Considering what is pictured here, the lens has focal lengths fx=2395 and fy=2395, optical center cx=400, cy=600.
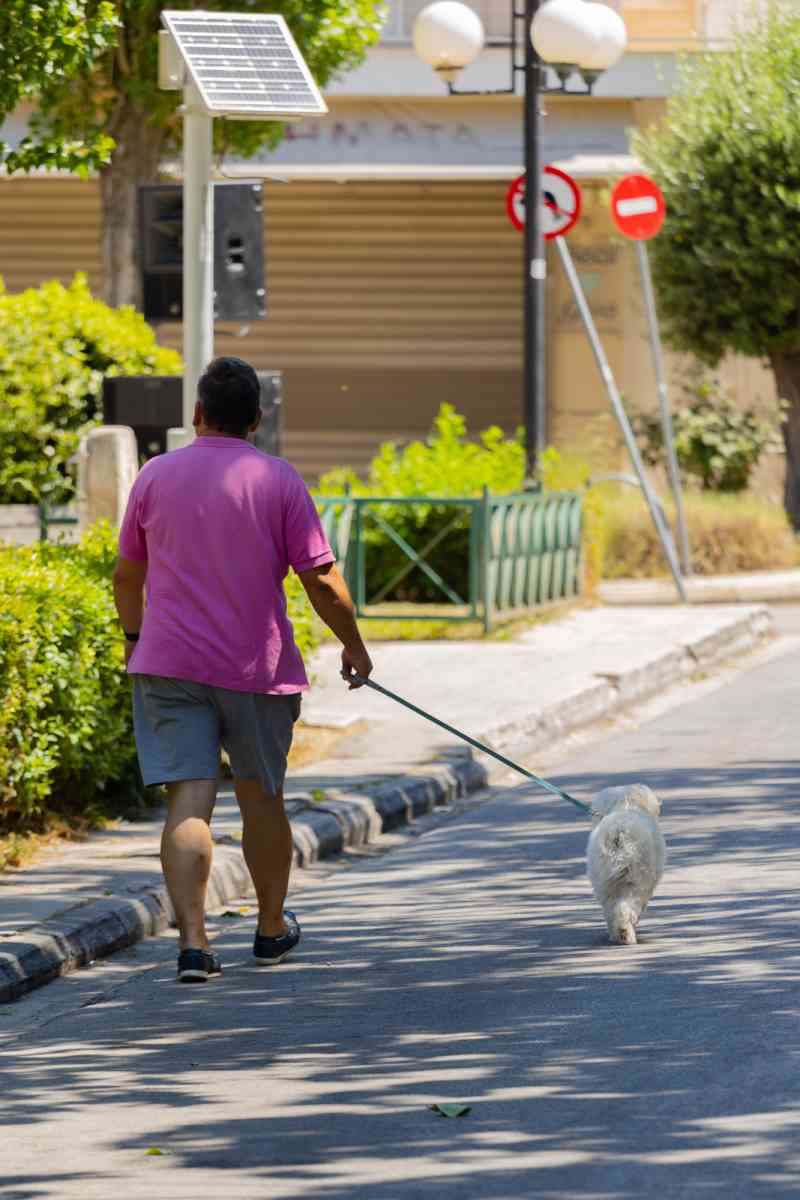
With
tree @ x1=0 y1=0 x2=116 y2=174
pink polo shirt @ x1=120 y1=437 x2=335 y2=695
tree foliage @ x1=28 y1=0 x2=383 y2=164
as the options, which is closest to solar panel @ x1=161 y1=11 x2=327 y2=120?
tree @ x1=0 y1=0 x2=116 y2=174

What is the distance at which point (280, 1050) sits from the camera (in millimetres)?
6039

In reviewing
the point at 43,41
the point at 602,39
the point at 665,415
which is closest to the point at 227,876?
the point at 43,41

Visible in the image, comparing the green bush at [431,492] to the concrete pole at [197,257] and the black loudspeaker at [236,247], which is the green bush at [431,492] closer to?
the black loudspeaker at [236,247]

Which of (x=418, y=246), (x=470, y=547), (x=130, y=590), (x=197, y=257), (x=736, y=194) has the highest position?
(x=736, y=194)

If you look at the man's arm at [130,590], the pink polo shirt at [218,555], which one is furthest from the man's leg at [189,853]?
the man's arm at [130,590]

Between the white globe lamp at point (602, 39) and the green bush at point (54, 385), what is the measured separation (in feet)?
11.2

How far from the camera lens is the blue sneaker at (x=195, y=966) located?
686 centimetres

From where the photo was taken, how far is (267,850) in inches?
280

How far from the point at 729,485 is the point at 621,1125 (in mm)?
16954

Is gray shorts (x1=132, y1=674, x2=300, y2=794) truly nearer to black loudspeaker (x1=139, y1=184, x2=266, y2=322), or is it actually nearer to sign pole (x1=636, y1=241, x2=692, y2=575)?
black loudspeaker (x1=139, y1=184, x2=266, y2=322)

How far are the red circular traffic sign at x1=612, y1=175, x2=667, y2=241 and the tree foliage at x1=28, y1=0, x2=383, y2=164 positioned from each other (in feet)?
6.69

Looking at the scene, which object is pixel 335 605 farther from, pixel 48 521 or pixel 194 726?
pixel 48 521

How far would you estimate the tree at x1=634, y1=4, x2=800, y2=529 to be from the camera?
20312mm

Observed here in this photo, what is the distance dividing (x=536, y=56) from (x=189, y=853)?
1095cm
